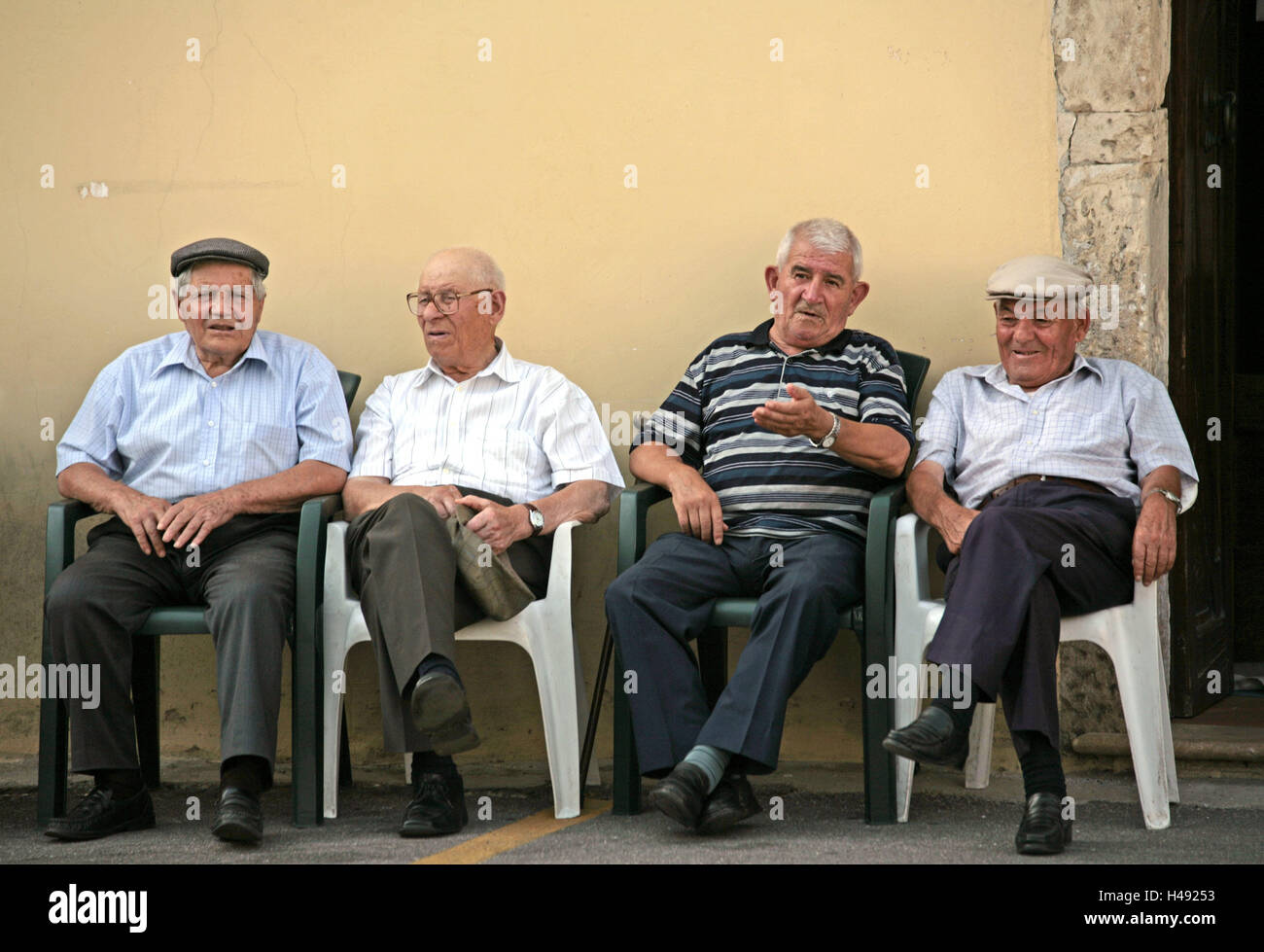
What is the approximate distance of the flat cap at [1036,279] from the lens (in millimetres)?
3613

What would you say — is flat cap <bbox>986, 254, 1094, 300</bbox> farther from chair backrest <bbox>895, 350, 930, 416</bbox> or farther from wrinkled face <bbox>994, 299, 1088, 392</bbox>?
chair backrest <bbox>895, 350, 930, 416</bbox>

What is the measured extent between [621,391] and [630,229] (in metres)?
0.49

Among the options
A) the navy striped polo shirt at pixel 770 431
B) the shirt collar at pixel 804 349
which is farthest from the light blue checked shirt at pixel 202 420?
the shirt collar at pixel 804 349

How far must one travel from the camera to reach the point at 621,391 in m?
4.20

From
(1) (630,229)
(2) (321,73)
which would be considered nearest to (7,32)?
(2) (321,73)

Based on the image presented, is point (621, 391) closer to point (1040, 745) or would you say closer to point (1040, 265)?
point (1040, 265)

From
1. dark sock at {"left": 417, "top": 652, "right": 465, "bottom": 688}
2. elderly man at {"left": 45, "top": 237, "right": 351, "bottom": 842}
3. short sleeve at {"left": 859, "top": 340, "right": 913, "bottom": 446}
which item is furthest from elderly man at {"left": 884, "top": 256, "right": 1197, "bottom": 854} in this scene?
elderly man at {"left": 45, "top": 237, "right": 351, "bottom": 842}

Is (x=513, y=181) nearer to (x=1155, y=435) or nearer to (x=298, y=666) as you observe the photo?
(x=298, y=666)

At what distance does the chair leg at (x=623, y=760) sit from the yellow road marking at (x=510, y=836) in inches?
3.8

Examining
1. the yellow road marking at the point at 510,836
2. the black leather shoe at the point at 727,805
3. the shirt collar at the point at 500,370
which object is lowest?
the yellow road marking at the point at 510,836

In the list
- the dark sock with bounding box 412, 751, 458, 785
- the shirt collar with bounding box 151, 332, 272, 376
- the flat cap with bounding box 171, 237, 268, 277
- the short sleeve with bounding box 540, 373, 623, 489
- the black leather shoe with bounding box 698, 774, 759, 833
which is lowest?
the black leather shoe with bounding box 698, 774, 759, 833

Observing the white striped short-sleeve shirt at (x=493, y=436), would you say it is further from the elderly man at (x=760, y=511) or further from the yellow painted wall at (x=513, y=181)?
the yellow painted wall at (x=513, y=181)

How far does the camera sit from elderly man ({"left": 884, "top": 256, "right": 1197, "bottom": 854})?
304cm

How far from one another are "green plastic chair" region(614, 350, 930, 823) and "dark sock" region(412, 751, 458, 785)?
414 mm
